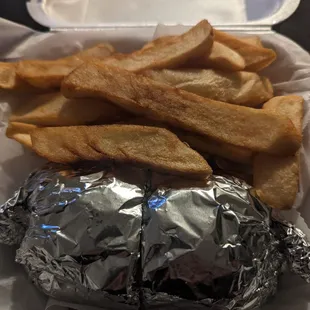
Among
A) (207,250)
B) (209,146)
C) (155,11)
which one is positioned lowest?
(207,250)

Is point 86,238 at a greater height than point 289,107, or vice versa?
point 289,107

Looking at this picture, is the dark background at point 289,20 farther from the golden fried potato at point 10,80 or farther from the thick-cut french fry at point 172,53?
the thick-cut french fry at point 172,53

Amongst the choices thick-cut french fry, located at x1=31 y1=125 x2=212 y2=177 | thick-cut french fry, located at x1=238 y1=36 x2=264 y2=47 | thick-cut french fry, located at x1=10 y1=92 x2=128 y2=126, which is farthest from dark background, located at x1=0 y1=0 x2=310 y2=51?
thick-cut french fry, located at x1=31 y1=125 x2=212 y2=177

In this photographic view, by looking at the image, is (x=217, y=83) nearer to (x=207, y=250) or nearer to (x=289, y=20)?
(x=207, y=250)

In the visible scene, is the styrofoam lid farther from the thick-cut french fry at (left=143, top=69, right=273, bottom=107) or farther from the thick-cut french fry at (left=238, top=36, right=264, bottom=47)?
the thick-cut french fry at (left=143, top=69, right=273, bottom=107)

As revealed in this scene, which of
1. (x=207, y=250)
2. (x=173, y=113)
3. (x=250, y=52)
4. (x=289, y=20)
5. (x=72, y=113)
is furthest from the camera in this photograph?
(x=289, y=20)

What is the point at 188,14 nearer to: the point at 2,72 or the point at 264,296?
the point at 2,72

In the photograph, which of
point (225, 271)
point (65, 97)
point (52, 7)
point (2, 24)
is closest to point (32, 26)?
point (52, 7)

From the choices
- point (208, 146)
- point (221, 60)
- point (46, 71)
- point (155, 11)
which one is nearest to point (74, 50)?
point (46, 71)

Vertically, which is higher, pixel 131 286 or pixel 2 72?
pixel 2 72
